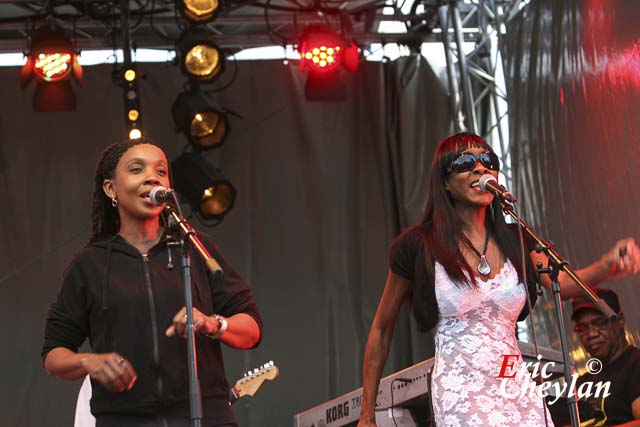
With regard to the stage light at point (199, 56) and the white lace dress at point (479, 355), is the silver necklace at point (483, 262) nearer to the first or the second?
the white lace dress at point (479, 355)

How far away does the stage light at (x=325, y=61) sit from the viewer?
7.79 metres

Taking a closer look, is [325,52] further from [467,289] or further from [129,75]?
[467,289]

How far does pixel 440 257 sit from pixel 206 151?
5.15 metres

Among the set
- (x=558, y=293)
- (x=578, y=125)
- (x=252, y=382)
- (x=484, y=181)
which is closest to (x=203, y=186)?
(x=252, y=382)

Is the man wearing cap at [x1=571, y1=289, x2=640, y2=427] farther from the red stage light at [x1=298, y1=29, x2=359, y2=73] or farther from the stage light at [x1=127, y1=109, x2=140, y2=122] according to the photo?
the stage light at [x1=127, y1=109, x2=140, y2=122]

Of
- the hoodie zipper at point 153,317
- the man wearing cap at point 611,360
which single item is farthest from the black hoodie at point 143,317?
the man wearing cap at point 611,360

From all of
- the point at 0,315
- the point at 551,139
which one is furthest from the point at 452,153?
the point at 0,315

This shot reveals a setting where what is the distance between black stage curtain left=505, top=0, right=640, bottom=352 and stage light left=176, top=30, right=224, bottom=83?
7.05ft

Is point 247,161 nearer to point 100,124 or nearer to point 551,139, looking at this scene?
point 100,124

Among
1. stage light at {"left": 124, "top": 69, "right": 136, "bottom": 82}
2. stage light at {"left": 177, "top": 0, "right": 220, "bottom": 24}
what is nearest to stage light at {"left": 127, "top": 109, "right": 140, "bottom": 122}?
stage light at {"left": 124, "top": 69, "right": 136, "bottom": 82}

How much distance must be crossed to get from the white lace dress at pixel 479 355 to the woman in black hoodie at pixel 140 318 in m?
0.67

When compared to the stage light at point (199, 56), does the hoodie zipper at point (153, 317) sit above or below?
below

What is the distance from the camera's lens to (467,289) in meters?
3.51

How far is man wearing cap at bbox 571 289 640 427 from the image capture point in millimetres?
5281
